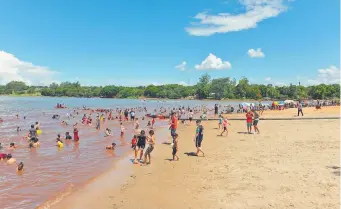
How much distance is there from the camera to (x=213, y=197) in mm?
8742

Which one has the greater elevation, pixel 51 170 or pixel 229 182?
pixel 229 182

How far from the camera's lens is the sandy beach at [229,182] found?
8359 mm

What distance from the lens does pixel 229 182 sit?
1004 cm

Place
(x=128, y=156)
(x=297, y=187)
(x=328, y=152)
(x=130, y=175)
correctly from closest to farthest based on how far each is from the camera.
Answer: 1. (x=297, y=187)
2. (x=130, y=175)
3. (x=328, y=152)
4. (x=128, y=156)

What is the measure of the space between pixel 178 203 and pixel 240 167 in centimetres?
441

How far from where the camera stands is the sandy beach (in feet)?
27.4

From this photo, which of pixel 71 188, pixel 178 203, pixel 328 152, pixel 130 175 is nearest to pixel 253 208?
pixel 178 203

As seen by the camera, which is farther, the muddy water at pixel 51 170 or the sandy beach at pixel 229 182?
the muddy water at pixel 51 170

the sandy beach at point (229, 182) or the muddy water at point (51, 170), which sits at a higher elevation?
the sandy beach at point (229, 182)

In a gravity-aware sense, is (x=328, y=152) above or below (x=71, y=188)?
above

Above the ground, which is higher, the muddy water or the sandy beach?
the sandy beach

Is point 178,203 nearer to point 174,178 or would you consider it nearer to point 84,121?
point 174,178

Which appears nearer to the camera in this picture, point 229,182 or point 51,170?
point 229,182

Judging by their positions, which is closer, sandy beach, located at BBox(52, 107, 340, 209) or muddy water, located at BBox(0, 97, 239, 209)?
sandy beach, located at BBox(52, 107, 340, 209)
